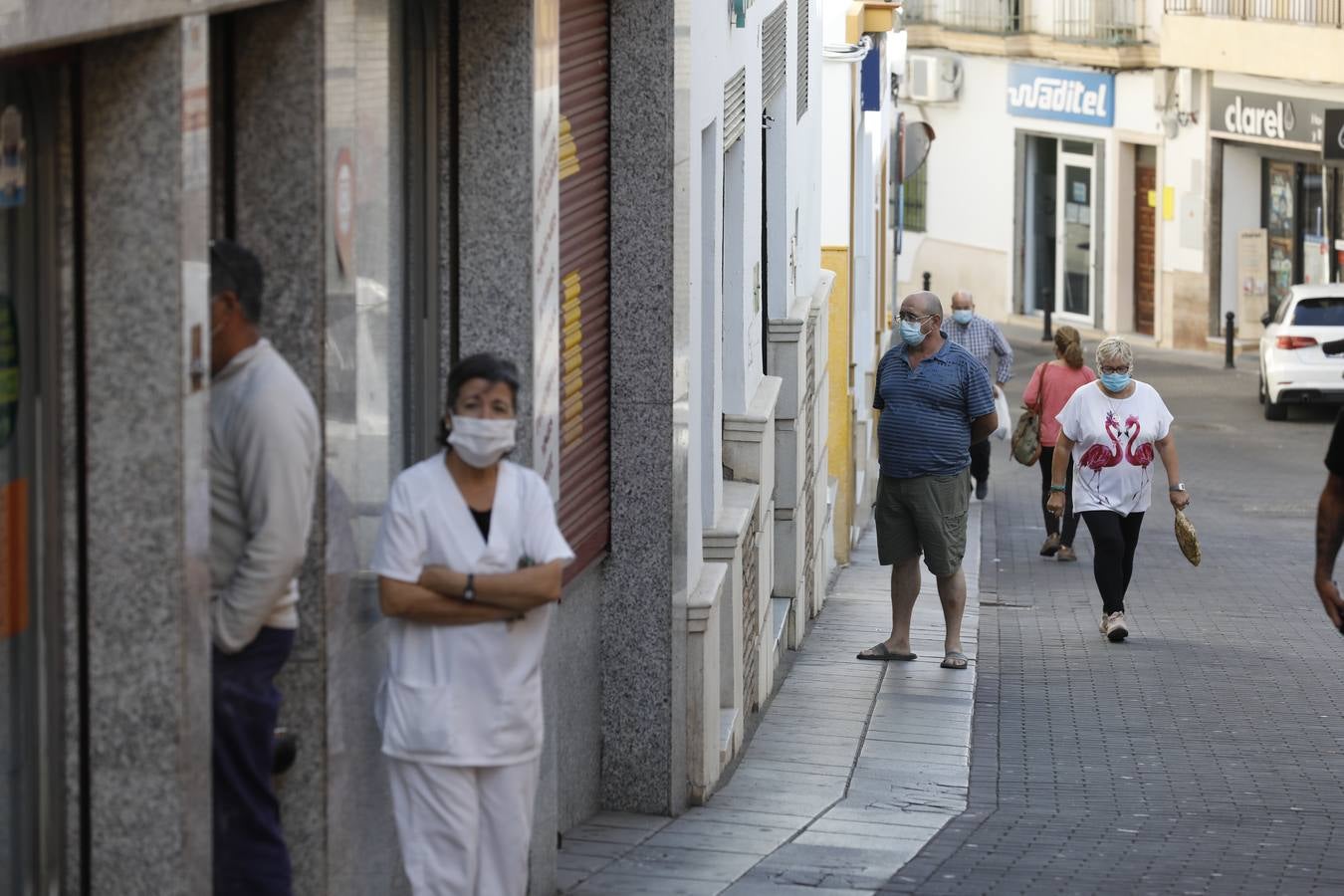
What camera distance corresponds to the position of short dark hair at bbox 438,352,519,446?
5.83 meters

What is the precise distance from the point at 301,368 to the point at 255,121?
22.2 inches

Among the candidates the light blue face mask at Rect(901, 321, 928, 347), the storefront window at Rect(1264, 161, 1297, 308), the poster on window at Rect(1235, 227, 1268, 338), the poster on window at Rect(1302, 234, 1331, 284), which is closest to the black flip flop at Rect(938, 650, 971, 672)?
the light blue face mask at Rect(901, 321, 928, 347)

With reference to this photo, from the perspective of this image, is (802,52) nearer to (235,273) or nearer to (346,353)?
(346,353)

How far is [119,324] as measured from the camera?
4.76 metres

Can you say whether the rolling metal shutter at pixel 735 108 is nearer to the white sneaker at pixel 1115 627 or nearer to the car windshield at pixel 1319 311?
the white sneaker at pixel 1115 627

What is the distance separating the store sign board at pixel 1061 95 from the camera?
4150cm

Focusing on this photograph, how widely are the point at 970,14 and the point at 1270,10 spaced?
9622 millimetres

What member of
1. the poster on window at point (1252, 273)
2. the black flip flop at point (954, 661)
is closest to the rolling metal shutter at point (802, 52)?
the black flip flop at point (954, 661)

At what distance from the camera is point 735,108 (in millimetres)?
11156

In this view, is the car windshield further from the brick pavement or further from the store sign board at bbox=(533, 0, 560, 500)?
the store sign board at bbox=(533, 0, 560, 500)

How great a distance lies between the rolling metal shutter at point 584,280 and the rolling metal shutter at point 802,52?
6255 mm

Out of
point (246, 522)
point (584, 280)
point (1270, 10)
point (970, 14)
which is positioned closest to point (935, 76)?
point (970, 14)

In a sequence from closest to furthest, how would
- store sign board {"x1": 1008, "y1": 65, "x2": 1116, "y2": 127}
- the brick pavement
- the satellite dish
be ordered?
1. the brick pavement
2. the satellite dish
3. store sign board {"x1": 1008, "y1": 65, "x2": 1116, "y2": 127}

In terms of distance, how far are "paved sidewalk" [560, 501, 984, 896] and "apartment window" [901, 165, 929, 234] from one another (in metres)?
33.0
